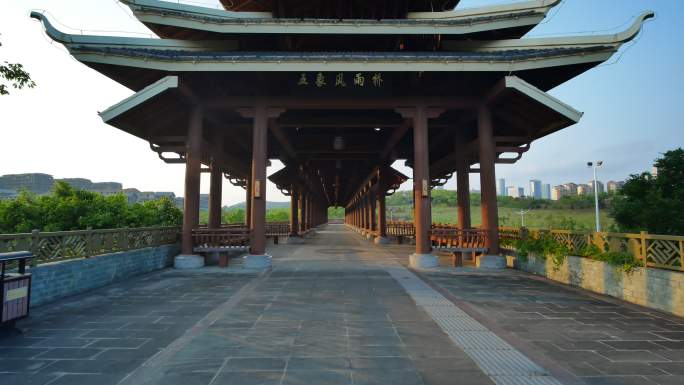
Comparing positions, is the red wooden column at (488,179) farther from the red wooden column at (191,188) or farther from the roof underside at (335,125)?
the red wooden column at (191,188)

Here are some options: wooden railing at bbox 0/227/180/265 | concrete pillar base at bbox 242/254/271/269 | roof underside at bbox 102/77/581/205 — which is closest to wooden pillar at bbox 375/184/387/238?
roof underside at bbox 102/77/581/205

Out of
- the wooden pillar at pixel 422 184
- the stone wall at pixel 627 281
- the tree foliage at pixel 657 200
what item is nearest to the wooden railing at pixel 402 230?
the wooden pillar at pixel 422 184

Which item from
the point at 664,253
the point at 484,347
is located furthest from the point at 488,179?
the point at 484,347

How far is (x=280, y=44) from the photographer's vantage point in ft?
41.8

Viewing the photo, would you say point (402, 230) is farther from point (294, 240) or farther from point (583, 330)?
point (583, 330)

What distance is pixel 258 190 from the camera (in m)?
11.5

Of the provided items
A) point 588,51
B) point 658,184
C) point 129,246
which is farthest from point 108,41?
point 658,184

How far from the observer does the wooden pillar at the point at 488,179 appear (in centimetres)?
1171

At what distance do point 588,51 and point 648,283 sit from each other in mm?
7668

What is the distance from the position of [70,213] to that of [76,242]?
769 inches

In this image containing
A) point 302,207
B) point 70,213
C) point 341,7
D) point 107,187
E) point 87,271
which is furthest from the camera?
point 107,187

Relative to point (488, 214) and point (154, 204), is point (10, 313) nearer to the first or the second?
point (488, 214)

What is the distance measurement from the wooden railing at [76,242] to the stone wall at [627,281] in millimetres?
13217

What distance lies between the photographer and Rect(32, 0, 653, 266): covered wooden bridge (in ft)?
33.9
